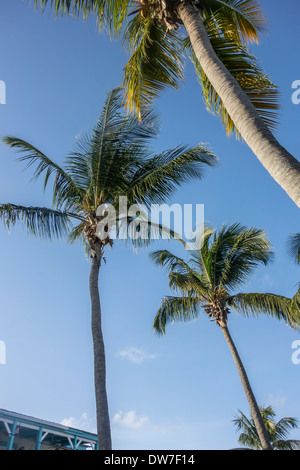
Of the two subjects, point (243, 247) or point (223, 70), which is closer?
point (223, 70)

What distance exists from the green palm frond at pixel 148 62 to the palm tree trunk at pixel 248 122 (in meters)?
1.77

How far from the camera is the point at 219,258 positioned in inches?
550

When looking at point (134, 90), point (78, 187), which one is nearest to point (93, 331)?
point (78, 187)

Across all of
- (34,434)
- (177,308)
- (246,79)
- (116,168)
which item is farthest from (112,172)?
(34,434)

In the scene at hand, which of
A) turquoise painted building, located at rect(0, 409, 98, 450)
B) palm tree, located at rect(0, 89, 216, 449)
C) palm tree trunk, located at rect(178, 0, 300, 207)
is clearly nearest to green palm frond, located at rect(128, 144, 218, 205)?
palm tree, located at rect(0, 89, 216, 449)

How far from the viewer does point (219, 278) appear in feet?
45.9

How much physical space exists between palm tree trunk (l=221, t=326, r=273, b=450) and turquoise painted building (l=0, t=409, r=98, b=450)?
26.8 ft

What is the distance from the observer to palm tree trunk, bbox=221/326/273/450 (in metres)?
11.0

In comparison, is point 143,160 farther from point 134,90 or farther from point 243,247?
point 243,247

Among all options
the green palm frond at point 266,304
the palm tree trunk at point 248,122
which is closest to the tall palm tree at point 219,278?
the green palm frond at point 266,304

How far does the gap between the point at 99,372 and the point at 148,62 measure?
261 inches

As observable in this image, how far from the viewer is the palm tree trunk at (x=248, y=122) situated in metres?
3.30
